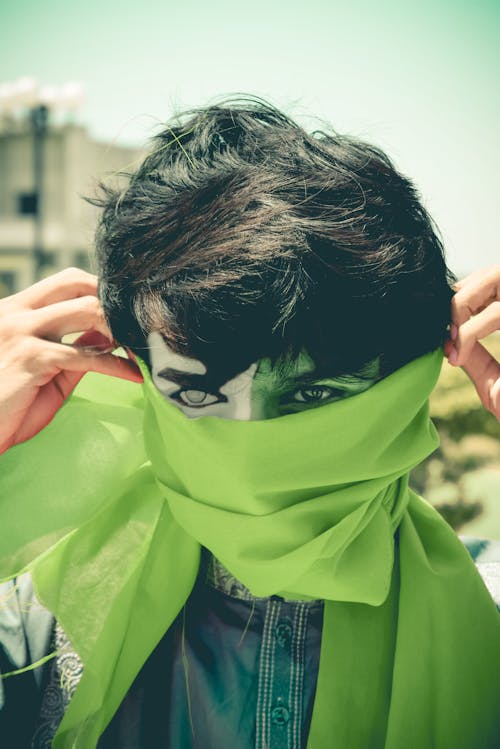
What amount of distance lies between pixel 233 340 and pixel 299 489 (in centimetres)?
34

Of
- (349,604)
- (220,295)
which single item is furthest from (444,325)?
(349,604)

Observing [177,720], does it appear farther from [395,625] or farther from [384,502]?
[384,502]

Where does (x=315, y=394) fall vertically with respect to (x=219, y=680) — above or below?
above

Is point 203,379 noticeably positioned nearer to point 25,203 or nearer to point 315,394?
point 315,394

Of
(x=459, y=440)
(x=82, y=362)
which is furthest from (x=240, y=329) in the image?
(x=459, y=440)

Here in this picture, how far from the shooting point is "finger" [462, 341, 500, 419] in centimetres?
164

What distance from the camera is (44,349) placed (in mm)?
1662

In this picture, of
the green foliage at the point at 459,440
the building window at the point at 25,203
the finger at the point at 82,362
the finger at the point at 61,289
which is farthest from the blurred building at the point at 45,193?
the finger at the point at 82,362

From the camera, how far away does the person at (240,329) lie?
4.42 ft

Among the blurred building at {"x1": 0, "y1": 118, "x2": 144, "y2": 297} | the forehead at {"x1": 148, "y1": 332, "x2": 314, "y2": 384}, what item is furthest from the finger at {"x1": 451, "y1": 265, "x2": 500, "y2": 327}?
the blurred building at {"x1": 0, "y1": 118, "x2": 144, "y2": 297}

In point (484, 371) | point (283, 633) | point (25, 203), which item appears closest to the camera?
point (283, 633)

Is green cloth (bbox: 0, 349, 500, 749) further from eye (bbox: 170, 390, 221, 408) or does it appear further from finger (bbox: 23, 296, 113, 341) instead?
finger (bbox: 23, 296, 113, 341)

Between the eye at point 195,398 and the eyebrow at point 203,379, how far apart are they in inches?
0.8

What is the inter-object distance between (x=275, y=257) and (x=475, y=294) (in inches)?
19.1
